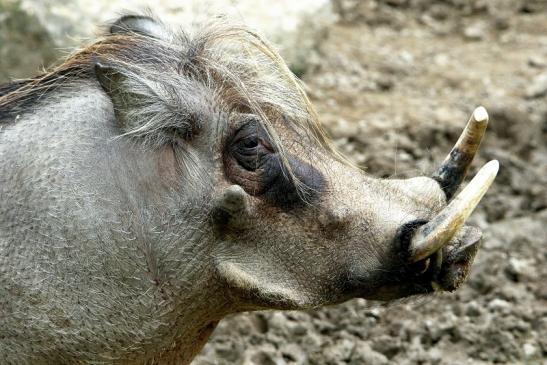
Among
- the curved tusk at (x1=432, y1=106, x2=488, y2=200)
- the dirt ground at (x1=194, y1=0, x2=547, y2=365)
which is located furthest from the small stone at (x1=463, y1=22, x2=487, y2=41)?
the curved tusk at (x1=432, y1=106, x2=488, y2=200)

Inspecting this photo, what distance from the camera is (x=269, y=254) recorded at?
8.45 feet

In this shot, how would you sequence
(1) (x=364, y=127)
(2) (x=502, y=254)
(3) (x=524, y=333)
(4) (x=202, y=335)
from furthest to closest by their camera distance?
(1) (x=364, y=127) < (2) (x=502, y=254) < (3) (x=524, y=333) < (4) (x=202, y=335)

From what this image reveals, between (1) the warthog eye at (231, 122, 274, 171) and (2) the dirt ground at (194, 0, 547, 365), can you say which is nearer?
(1) the warthog eye at (231, 122, 274, 171)

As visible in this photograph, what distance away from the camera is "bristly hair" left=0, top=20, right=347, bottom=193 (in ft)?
8.63

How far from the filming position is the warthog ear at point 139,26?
2.87 metres

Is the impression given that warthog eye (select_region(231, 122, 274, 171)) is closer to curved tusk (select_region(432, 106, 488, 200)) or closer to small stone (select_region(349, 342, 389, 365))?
curved tusk (select_region(432, 106, 488, 200))

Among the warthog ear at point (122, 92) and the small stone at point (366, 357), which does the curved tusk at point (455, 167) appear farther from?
the small stone at point (366, 357)

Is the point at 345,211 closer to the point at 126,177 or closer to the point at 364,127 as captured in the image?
the point at 126,177

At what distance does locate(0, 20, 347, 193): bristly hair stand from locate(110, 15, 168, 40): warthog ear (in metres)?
0.05

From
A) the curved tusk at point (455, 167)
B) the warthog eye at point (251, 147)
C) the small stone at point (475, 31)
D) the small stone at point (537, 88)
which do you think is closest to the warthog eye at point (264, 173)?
the warthog eye at point (251, 147)

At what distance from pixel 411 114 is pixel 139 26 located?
251cm

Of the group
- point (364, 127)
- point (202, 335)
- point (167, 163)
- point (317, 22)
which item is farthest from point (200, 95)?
Answer: point (317, 22)

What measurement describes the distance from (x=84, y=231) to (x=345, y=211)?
0.63 meters

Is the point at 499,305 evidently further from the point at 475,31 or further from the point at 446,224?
the point at 475,31
